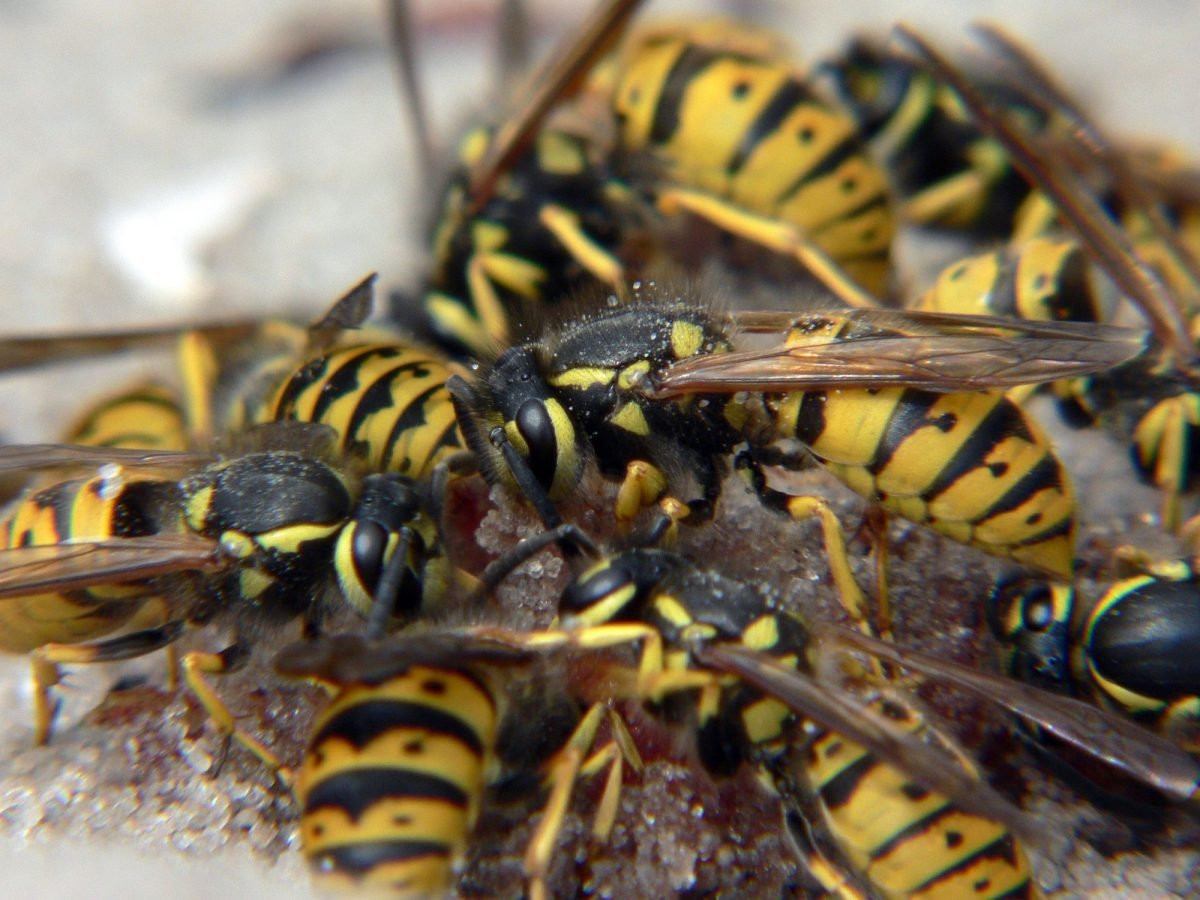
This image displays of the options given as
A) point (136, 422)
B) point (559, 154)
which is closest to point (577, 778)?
point (136, 422)

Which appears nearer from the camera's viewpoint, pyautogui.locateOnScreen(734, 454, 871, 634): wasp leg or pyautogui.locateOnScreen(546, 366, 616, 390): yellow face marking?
pyautogui.locateOnScreen(734, 454, 871, 634): wasp leg

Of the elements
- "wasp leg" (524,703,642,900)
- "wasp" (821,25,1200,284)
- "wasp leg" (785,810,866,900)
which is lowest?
"wasp leg" (785,810,866,900)

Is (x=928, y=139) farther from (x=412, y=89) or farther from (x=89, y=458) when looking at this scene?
(x=89, y=458)

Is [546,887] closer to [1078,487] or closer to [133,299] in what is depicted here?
[1078,487]

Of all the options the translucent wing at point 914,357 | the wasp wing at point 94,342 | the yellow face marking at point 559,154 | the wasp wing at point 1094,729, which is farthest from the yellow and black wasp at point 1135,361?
the wasp wing at point 94,342

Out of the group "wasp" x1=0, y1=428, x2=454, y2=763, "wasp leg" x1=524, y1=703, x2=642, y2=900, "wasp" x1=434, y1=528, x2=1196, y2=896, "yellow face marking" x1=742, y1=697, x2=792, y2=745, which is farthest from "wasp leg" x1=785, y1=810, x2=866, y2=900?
"wasp" x1=0, y1=428, x2=454, y2=763

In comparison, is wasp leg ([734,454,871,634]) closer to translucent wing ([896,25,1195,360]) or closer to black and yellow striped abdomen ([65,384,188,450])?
translucent wing ([896,25,1195,360])

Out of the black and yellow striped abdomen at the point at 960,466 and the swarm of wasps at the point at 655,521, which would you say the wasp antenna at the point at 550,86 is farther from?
the black and yellow striped abdomen at the point at 960,466
